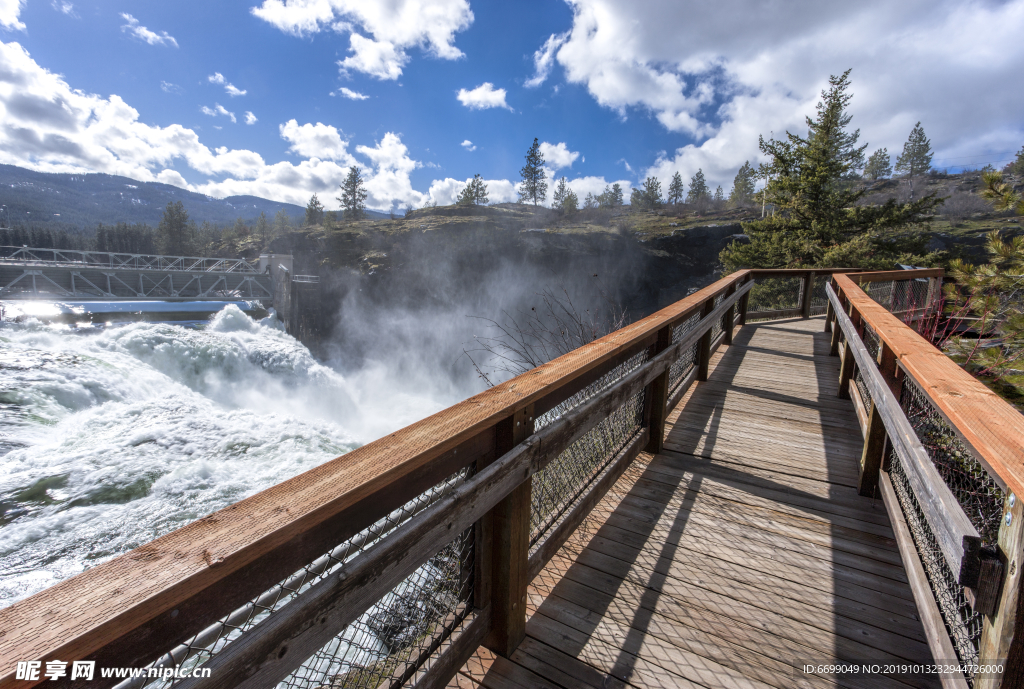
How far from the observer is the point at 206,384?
14703mm

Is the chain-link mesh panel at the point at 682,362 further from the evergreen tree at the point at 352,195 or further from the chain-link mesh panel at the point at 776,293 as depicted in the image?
the evergreen tree at the point at 352,195

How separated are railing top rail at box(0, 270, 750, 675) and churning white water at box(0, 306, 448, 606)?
573cm

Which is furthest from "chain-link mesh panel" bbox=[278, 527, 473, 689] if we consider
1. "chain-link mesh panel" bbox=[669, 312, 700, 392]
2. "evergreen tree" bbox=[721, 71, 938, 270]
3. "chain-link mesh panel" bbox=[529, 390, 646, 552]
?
"evergreen tree" bbox=[721, 71, 938, 270]

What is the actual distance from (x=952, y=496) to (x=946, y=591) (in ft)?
1.80

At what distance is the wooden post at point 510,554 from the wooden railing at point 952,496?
119 cm

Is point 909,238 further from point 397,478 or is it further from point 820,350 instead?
point 397,478

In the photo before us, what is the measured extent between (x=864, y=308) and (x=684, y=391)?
1650 mm

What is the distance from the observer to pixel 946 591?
1647 millimetres

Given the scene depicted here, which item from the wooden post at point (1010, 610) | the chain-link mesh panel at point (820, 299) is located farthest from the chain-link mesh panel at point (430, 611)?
the chain-link mesh panel at point (820, 299)

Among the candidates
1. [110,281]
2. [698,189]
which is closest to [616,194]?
[698,189]

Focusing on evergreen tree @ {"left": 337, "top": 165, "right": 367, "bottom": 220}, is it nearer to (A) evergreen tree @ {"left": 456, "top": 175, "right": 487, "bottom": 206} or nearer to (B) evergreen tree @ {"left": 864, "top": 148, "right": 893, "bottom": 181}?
(A) evergreen tree @ {"left": 456, "top": 175, "right": 487, "bottom": 206}

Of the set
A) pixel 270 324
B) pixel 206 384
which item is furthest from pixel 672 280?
pixel 206 384

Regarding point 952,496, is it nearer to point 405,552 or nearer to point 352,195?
point 405,552

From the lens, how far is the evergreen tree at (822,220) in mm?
16047
